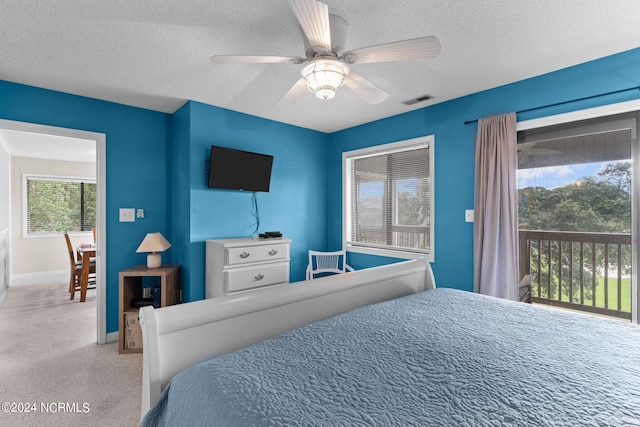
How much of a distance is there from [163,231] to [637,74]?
14.3 feet

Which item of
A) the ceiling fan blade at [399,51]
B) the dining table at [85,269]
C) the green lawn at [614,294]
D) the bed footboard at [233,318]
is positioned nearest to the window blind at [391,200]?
the green lawn at [614,294]

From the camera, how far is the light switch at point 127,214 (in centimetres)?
322

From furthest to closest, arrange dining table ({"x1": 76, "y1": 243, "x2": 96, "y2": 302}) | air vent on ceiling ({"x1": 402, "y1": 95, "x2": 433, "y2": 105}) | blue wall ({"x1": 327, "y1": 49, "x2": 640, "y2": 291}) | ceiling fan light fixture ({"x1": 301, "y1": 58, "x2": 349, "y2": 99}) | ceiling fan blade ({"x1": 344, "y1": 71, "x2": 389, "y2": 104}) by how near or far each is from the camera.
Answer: dining table ({"x1": 76, "y1": 243, "x2": 96, "y2": 302})
air vent on ceiling ({"x1": 402, "y1": 95, "x2": 433, "y2": 105})
blue wall ({"x1": 327, "y1": 49, "x2": 640, "y2": 291})
ceiling fan blade ({"x1": 344, "y1": 71, "x2": 389, "y2": 104})
ceiling fan light fixture ({"x1": 301, "y1": 58, "x2": 349, "y2": 99})

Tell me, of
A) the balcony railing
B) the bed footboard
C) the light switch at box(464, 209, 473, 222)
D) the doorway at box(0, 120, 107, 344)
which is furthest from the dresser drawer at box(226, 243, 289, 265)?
the balcony railing

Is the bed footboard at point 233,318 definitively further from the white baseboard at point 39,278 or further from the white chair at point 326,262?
the white baseboard at point 39,278

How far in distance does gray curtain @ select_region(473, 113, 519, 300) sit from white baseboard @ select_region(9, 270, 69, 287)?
6630 mm

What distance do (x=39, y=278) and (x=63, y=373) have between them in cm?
459

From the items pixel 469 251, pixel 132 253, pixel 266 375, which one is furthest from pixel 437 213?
pixel 132 253

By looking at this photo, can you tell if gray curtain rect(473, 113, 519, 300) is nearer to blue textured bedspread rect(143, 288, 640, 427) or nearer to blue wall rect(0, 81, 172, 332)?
blue textured bedspread rect(143, 288, 640, 427)

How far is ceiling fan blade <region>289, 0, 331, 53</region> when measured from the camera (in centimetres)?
131

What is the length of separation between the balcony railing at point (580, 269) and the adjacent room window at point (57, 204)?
25.6ft

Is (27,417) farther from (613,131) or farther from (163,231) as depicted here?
(613,131)

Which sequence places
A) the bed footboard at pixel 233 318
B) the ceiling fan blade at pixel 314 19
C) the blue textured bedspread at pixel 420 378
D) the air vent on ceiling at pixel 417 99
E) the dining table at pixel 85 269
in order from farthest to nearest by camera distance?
the dining table at pixel 85 269
the air vent on ceiling at pixel 417 99
the ceiling fan blade at pixel 314 19
the bed footboard at pixel 233 318
the blue textured bedspread at pixel 420 378

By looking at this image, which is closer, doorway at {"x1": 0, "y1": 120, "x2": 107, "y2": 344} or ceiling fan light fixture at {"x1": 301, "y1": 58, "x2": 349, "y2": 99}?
ceiling fan light fixture at {"x1": 301, "y1": 58, "x2": 349, "y2": 99}
